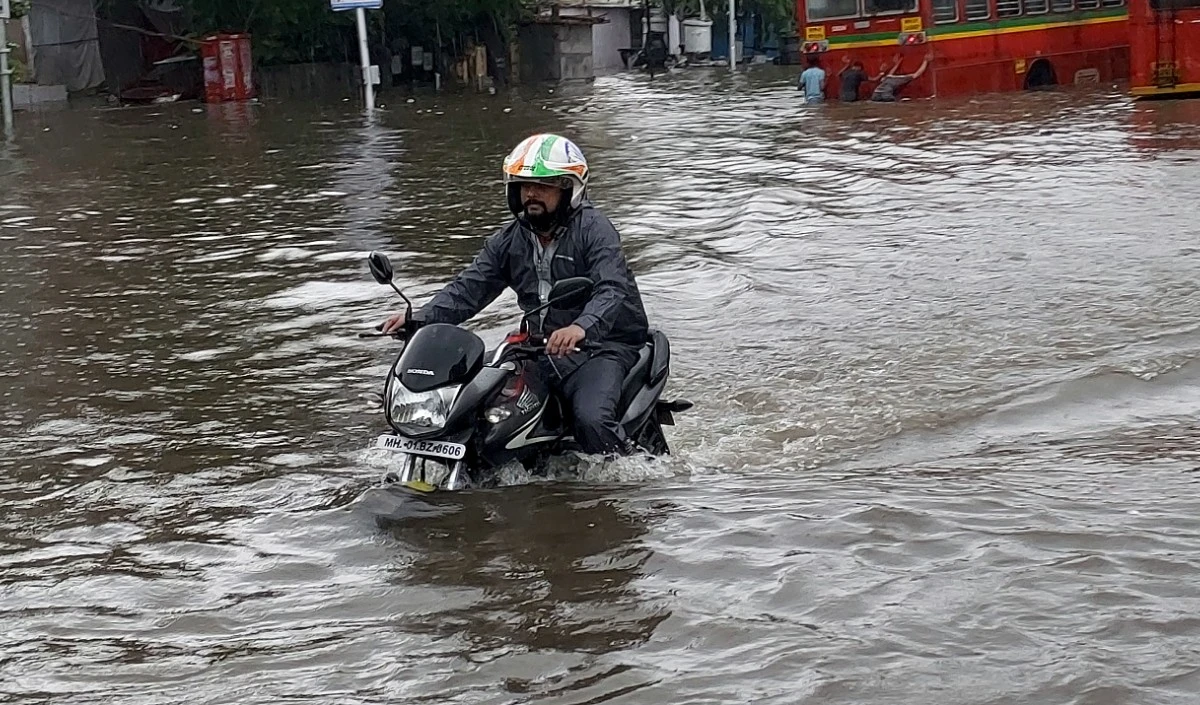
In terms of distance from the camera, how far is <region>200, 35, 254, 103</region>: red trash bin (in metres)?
33.8

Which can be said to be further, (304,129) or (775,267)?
(304,129)

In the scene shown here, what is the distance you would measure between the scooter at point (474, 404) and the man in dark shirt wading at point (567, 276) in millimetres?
84

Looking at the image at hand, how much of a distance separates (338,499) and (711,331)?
397cm

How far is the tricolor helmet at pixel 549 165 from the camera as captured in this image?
6.06 meters

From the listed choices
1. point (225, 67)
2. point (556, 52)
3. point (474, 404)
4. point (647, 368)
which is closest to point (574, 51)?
point (556, 52)

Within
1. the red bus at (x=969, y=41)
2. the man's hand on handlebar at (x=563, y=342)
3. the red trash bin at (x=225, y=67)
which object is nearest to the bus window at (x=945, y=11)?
the red bus at (x=969, y=41)

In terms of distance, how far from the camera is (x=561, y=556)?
222 inches

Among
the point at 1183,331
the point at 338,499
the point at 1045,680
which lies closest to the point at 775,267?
the point at 1183,331

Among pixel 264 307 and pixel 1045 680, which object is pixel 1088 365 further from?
pixel 264 307

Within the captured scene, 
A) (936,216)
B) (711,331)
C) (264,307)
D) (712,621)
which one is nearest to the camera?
(712,621)

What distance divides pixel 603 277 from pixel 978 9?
71.5 feet

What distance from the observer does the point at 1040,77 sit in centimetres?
2761

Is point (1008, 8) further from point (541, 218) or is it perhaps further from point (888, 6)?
point (541, 218)

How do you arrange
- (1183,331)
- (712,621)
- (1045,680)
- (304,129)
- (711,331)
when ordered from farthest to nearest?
1. (304,129)
2. (711,331)
3. (1183,331)
4. (712,621)
5. (1045,680)
